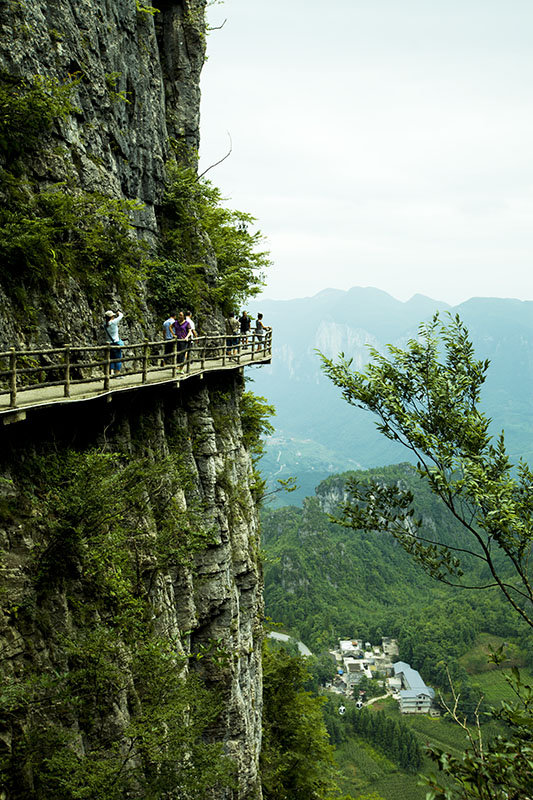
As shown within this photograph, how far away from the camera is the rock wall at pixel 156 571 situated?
368 inches

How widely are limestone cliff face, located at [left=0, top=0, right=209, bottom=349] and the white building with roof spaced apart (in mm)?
104688

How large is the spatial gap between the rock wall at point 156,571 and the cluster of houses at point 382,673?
312ft

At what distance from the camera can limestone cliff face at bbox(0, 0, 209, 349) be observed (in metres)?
13.2

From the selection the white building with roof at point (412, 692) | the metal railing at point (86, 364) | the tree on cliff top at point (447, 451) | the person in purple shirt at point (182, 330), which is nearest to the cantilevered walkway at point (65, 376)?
the metal railing at point (86, 364)

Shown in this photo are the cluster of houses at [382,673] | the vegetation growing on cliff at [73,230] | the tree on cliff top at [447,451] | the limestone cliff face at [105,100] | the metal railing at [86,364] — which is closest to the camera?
the tree on cliff top at [447,451]

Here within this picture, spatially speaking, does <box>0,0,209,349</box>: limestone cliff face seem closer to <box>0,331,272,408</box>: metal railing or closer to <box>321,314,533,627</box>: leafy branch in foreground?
<box>0,331,272,408</box>: metal railing

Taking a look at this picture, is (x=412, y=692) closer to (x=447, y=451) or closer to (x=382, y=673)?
(x=382, y=673)

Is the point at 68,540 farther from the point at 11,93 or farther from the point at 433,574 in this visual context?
the point at 11,93

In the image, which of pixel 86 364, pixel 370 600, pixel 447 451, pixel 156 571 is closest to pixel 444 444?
pixel 447 451

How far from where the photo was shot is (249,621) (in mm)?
21156

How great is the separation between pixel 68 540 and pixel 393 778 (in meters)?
85.2

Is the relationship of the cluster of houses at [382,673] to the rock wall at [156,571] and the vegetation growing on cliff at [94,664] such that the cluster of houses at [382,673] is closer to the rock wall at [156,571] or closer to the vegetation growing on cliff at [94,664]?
the rock wall at [156,571]

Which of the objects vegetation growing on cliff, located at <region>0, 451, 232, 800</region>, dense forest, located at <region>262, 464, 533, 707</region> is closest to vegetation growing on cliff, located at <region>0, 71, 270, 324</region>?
vegetation growing on cliff, located at <region>0, 451, 232, 800</region>

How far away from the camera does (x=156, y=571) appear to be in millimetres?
13398
